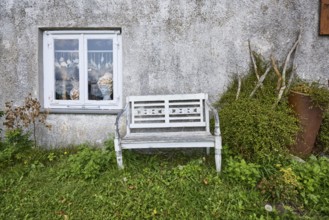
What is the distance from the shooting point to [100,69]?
4.09 meters

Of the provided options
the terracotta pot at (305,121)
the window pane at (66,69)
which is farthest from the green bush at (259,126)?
the window pane at (66,69)

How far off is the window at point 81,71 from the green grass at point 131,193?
1151 mm

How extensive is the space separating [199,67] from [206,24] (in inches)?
27.3

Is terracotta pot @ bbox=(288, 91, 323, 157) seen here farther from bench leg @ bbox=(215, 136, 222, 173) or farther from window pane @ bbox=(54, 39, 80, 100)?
window pane @ bbox=(54, 39, 80, 100)

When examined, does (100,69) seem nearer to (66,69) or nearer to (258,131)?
(66,69)

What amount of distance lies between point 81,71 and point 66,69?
0.30 meters

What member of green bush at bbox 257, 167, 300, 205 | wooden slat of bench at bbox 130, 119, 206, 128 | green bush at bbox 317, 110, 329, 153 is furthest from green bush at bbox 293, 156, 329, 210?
wooden slat of bench at bbox 130, 119, 206, 128

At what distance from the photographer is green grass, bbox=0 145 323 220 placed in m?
2.49

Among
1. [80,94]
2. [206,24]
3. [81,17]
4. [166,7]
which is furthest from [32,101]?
[206,24]

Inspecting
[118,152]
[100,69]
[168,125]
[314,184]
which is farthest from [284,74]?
[100,69]

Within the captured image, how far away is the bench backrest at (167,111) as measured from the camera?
3594mm

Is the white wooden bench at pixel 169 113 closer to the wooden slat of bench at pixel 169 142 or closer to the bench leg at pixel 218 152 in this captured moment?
the wooden slat of bench at pixel 169 142

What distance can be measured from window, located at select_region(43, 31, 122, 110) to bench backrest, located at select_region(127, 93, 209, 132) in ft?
1.68

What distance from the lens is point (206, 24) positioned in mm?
3838
